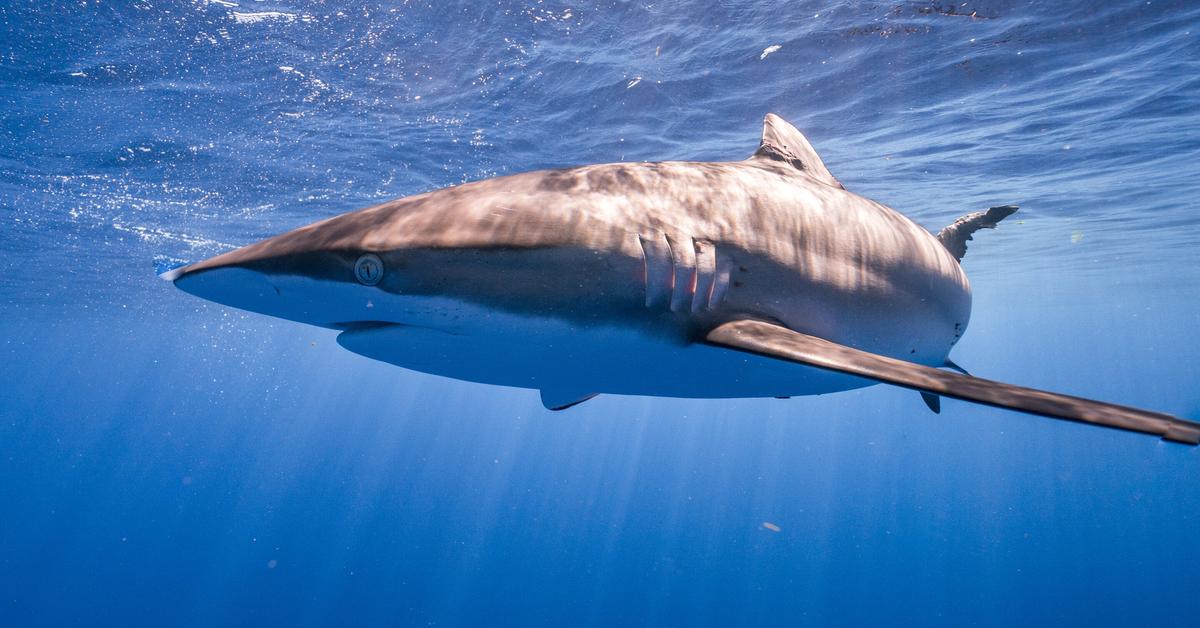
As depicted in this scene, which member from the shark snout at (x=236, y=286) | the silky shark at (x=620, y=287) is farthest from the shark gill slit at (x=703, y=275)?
the shark snout at (x=236, y=286)

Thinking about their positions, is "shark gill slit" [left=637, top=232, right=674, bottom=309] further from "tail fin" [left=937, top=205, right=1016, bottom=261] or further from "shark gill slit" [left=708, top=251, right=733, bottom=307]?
"tail fin" [left=937, top=205, right=1016, bottom=261]

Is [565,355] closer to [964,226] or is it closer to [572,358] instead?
[572,358]

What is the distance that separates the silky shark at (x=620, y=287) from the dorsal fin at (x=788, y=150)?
78cm

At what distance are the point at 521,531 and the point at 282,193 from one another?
47.0 metres

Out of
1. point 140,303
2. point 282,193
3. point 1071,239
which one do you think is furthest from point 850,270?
point 140,303

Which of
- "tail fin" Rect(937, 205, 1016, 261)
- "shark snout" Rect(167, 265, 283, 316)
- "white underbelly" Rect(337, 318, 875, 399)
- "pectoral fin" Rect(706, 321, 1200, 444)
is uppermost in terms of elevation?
"shark snout" Rect(167, 265, 283, 316)

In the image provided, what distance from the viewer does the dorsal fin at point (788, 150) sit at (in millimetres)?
4129

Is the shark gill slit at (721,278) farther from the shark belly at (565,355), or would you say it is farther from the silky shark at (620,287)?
the shark belly at (565,355)

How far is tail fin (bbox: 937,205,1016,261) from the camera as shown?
512cm

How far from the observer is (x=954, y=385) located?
1.72m

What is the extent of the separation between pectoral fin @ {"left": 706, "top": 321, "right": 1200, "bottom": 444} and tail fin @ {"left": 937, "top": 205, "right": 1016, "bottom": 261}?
144 inches

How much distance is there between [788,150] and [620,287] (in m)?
2.43

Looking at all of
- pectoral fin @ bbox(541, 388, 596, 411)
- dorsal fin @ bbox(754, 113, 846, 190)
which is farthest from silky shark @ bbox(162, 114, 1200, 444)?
dorsal fin @ bbox(754, 113, 846, 190)

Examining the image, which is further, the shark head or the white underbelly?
the white underbelly
